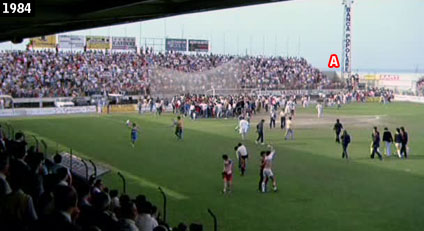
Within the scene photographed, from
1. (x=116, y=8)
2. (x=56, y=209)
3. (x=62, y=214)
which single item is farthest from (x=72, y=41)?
(x=62, y=214)

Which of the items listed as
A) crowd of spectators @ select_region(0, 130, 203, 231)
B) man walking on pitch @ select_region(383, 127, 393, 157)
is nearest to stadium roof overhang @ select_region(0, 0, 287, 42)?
crowd of spectators @ select_region(0, 130, 203, 231)

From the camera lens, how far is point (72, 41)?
221 feet

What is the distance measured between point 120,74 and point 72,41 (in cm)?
1443

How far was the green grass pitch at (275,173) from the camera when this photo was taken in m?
13.8

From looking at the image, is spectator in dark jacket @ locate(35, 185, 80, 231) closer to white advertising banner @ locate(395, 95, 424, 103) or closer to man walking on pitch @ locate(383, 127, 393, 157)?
man walking on pitch @ locate(383, 127, 393, 157)

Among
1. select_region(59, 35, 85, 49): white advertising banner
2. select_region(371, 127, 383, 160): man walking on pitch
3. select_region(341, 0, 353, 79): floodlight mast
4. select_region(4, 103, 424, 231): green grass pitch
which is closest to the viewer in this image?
select_region(4, 103, 424, 231): green grass pitch

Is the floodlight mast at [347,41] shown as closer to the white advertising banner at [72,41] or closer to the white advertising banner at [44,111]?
the white advertising banner at [72,41]

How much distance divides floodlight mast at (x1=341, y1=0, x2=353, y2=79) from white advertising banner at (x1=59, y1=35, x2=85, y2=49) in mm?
36181

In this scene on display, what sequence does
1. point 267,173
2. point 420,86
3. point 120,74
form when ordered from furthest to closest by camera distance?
point 420,86 → point 120,74 → point 267,173

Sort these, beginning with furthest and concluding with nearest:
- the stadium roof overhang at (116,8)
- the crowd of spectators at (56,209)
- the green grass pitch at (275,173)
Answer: the green grass pitch at (275,173) < the stadium roof overhang at (116,8) < the crowd of spectators at (56,209)

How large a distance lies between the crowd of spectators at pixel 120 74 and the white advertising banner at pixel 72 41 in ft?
24.0

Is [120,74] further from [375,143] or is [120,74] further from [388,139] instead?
[375,143]

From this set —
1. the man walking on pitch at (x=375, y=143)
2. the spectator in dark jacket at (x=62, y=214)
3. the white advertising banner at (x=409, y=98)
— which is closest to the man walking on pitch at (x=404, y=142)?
the man walking on pitch at (x=375, y=143)

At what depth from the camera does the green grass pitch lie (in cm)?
1380
